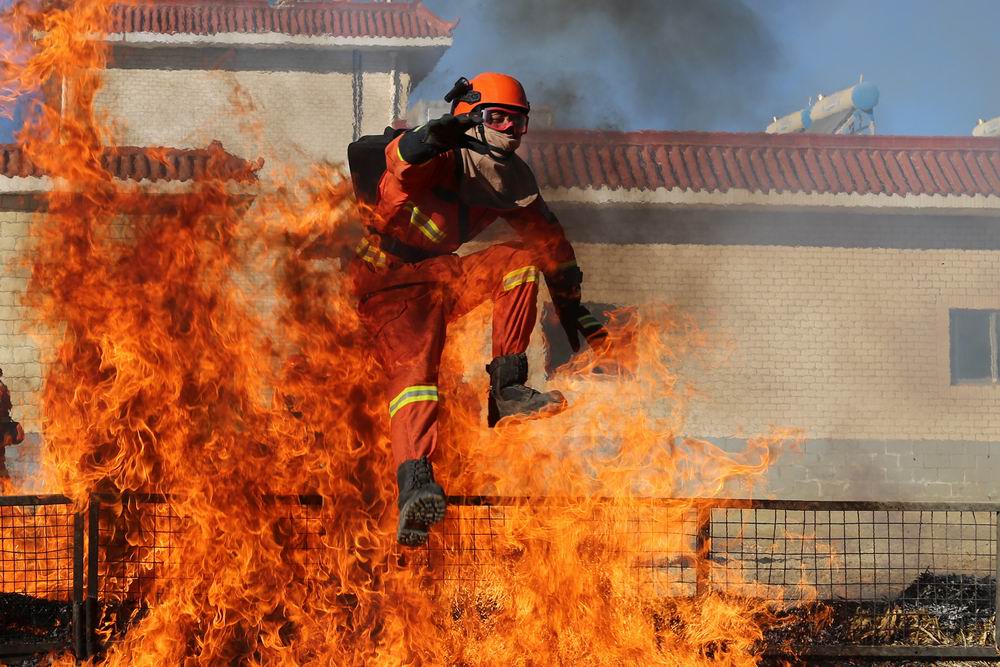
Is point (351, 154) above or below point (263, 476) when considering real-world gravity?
above

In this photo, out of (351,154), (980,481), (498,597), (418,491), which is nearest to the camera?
(418,491)

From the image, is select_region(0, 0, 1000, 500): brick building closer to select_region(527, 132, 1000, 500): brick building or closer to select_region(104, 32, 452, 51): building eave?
select_region(527, 132, 1000, 500): brick building

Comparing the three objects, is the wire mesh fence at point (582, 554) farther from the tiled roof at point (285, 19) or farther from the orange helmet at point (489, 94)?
the tiled roof at point (285, 19)

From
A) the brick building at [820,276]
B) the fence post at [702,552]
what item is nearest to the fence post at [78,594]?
the fence post at [702,552]

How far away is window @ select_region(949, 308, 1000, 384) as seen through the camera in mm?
14047

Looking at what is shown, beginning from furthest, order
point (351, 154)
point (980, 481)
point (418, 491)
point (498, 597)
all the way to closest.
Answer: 1. point (980, 481)
2. point (498, 597)
3. point (351, 154)
4. point (418, 491)

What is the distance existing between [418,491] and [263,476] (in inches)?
49.8

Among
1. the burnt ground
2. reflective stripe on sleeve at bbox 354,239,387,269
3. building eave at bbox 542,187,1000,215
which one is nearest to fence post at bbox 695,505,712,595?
reflective stripe on sleeve at bbox 354,239,387,269

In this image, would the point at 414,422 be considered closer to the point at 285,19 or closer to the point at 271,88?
the point at 285,19

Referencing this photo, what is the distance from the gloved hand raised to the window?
1111cm

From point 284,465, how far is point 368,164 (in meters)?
1.63

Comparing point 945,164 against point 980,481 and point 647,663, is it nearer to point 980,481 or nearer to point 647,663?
point 980,481

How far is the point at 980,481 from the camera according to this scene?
13578 millimetres

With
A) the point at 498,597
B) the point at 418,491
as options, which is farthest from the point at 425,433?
the point at 498,597
